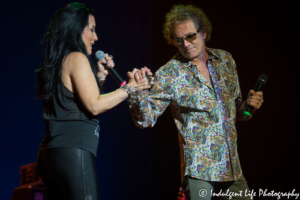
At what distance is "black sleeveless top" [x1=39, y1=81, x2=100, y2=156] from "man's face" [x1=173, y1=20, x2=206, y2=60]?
34.4 inches

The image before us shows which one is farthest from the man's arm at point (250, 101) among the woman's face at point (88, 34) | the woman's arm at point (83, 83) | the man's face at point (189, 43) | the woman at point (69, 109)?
the woman's face at point (88, 34)

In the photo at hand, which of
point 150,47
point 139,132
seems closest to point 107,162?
point 139,132

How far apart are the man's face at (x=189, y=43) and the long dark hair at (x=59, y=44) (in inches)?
26.9

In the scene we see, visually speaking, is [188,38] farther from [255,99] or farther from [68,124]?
[68,124]

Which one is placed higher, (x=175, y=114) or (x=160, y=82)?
(x=160, y=82)

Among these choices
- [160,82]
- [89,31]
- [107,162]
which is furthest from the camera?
[107,162]

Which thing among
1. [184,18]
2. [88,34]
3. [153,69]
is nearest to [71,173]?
[88,34]

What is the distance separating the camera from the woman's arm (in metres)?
1.39

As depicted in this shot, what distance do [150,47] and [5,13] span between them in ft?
5.52

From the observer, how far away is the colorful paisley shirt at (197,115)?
1.77 m

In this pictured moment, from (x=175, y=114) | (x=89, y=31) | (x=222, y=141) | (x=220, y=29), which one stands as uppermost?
(x=220, y=29)

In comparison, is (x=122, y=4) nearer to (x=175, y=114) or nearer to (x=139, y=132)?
(x=139, y=132)

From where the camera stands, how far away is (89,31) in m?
1.63

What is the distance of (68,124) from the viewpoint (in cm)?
141
